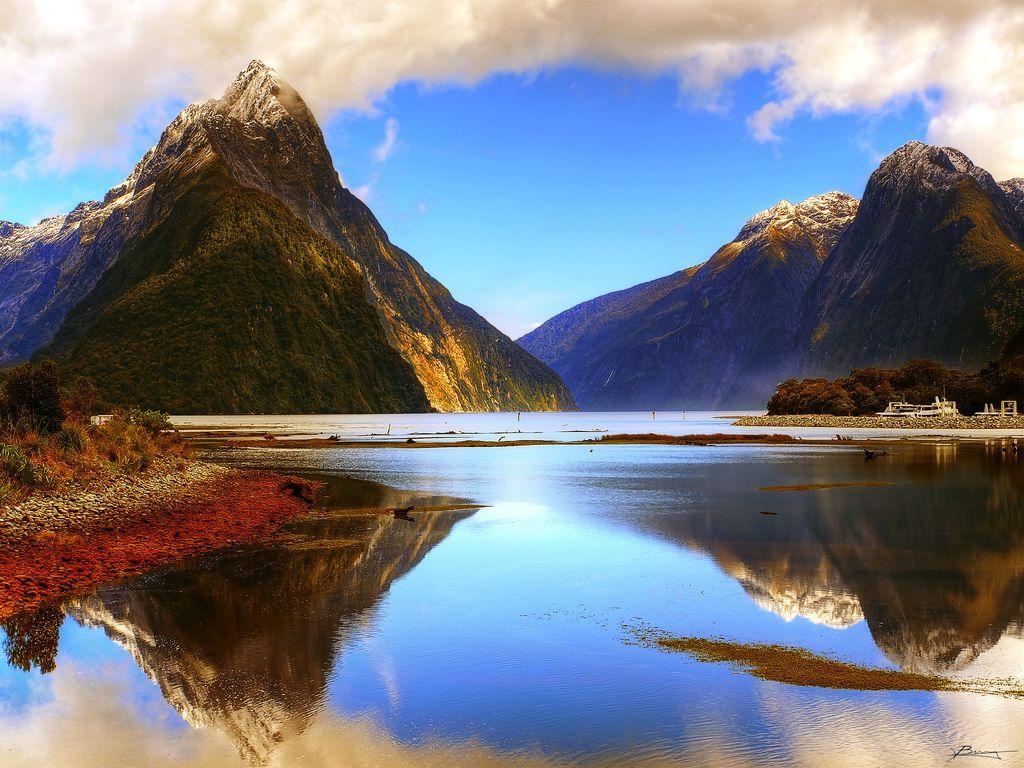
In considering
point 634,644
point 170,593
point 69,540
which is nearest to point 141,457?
point 69,540

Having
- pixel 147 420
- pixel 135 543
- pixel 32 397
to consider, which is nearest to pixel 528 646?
pixel 135 543

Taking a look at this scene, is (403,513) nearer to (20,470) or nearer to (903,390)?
(20,470)

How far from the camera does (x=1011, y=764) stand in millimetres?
9625

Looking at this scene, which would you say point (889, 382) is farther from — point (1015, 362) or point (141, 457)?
point (141, 457)

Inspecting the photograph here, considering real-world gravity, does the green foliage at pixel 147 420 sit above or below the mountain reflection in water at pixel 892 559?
above

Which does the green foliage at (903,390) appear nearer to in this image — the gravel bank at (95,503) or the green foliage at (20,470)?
the gravel bank at (95,503)

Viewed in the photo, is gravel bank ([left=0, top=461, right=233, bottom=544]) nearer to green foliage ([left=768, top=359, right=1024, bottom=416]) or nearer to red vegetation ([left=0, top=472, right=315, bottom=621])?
red vegetation ([left=0, top=472, right=315, bottom=621])

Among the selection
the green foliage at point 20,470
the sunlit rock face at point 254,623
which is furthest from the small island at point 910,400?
the green foliage at point 20,470

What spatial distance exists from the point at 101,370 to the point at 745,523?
18046cm

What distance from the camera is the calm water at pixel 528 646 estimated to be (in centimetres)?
1041

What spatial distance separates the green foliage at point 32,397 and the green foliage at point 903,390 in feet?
476

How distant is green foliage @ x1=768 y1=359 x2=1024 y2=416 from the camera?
502ft

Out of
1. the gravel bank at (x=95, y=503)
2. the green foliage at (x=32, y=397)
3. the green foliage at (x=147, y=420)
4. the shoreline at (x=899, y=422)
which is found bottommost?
the shoreline at (x=899, y=422)

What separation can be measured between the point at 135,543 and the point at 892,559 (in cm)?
1897
